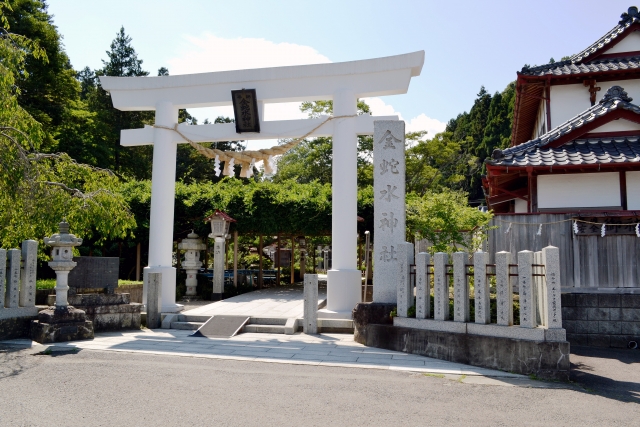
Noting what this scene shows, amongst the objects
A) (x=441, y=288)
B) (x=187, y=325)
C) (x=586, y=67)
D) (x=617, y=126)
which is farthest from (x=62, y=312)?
(x=586, y=67)

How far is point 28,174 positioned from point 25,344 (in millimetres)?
3233

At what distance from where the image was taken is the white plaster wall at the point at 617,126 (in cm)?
1238

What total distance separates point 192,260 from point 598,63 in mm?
15541

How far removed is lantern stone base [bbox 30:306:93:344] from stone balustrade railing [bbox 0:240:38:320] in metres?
0.38

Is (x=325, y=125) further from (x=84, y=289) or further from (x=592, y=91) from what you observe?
(x=592, y=91)

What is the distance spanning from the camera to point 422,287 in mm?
8633

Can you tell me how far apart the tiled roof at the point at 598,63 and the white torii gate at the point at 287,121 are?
573 cm

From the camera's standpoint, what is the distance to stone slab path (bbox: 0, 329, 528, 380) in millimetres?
7754

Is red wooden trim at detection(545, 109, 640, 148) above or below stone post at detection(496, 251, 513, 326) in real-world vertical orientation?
above

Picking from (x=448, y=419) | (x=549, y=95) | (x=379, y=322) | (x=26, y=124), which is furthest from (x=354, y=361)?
(x=549, y=95)

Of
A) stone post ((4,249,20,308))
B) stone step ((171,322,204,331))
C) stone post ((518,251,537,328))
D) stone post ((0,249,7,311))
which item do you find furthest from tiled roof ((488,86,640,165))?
stone post ((0,249,7,311))

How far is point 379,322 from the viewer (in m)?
9.50

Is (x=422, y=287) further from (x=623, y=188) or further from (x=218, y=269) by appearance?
(x=218, y=269)

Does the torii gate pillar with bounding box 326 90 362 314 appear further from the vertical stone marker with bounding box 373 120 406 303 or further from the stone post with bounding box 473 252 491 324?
the stone post with bounding box 473 252 491 324
